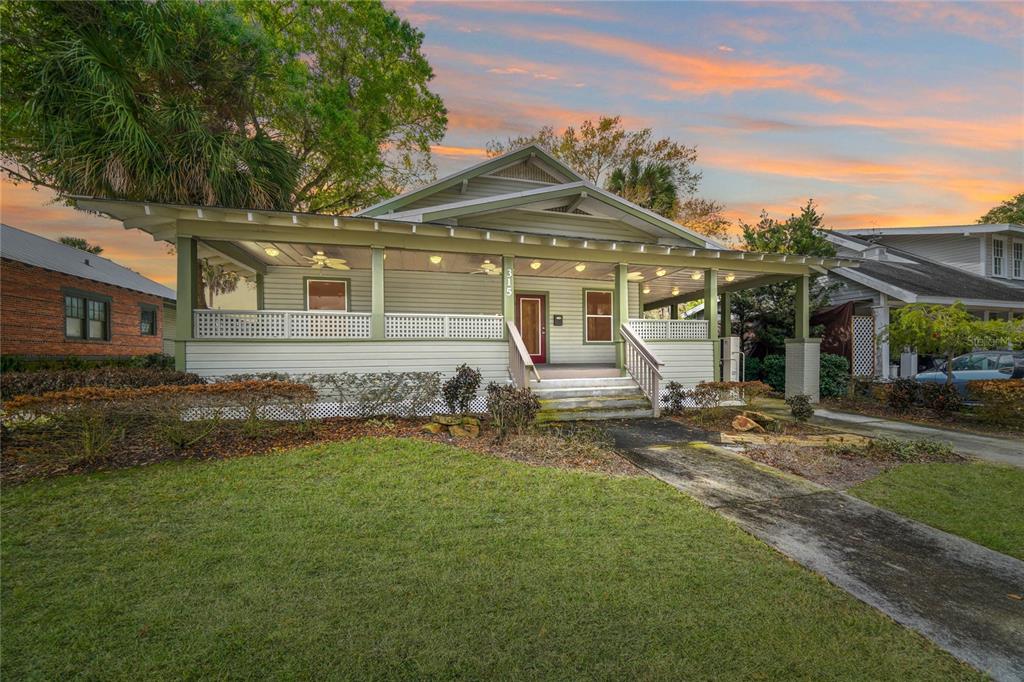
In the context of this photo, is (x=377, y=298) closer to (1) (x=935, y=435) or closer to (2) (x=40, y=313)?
(1) (x=935, y=435)

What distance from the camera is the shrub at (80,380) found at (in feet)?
19.6

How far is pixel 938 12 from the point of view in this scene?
8891 mm

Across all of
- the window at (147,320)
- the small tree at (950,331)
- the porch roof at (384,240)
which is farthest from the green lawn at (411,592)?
the window at (147,320)

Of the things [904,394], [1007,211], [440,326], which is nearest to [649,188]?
[904,394]

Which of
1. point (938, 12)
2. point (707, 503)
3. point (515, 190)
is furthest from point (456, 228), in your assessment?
point (938, 12)

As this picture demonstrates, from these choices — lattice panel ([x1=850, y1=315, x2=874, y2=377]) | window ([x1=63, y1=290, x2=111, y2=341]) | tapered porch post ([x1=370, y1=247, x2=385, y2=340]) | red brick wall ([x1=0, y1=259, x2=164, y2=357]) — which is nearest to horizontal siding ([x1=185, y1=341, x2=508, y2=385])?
tapered porch post ([x1=370, y1=247, x2=385, y2=340])

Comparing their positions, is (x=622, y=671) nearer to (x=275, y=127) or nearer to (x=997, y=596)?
(x=997, y=596)

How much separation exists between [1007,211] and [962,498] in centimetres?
4126

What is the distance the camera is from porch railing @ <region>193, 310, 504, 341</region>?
333 inches

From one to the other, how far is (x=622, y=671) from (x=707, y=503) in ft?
9.12

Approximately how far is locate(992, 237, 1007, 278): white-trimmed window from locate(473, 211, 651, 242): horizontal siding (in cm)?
1641

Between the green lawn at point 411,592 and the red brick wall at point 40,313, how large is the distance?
45.1ft

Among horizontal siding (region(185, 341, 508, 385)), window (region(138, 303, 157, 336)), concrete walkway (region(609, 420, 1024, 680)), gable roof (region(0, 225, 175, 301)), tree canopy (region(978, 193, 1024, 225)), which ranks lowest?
concrete walkway (region(609, 420, 1024, 680))

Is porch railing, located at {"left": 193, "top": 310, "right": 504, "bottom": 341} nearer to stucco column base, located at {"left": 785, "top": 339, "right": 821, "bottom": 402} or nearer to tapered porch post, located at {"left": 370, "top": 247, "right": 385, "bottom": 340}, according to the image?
tapered porch post, located at {"left": 370, "top": 247, "right": 385, "bottom": 340}
